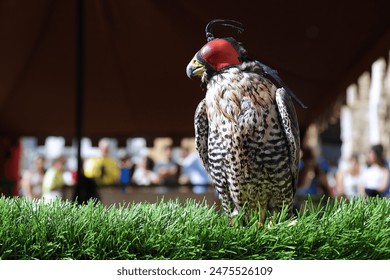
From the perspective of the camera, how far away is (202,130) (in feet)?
8.26

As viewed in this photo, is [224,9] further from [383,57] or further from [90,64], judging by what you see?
[90,64]

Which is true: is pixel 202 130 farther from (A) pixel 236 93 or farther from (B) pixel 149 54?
(B) pixel 149 54

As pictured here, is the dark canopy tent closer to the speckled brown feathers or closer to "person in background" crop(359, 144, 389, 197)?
"person in background" crop(359, 144, 389, 197)

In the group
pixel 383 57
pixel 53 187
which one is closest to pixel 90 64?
pixel 53 187

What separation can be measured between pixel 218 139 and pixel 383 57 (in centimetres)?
303

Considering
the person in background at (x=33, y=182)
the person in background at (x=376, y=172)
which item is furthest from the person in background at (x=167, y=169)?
the person in background at (x=376, y=172)

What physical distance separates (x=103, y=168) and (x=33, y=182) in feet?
3.59

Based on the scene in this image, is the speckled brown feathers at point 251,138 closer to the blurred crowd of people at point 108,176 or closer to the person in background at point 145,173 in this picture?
the blurred crowd of people at point 108,176

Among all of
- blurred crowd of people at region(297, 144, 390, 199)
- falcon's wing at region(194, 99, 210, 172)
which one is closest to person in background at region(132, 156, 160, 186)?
blurred crowd of people at region(297, 144, 390, 199)

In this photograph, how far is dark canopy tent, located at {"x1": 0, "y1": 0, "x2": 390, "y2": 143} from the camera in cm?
498

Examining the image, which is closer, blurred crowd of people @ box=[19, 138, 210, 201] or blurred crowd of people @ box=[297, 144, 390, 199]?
blurred crowd of people @ box=[297, 144, 390, 199]

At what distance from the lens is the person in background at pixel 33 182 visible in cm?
726

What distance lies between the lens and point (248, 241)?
2.14 metres

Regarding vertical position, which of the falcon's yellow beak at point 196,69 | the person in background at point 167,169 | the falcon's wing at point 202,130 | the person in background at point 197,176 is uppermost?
the falcon's yellow beak at point 196,69
